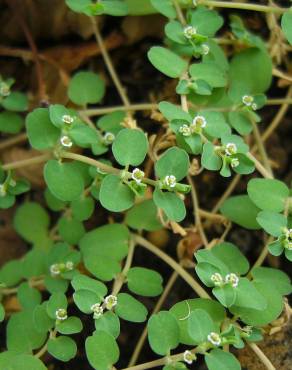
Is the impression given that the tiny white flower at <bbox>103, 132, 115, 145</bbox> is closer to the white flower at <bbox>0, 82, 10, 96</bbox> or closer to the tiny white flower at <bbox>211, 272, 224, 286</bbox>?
the white flower at <bbox>0, 82, 10, 96</bbox>

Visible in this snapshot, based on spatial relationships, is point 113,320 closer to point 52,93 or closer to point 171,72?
point 171,72

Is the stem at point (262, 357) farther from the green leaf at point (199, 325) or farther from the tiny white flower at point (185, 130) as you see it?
the tiny white flower at point (185, 130)

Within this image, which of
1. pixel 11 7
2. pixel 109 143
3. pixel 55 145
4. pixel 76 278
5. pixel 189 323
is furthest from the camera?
pixel 11 7

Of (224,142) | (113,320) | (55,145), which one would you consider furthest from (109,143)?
(113,320)

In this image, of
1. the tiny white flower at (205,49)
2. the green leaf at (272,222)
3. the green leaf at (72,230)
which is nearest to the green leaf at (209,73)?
the tiny white flower at (205,49)

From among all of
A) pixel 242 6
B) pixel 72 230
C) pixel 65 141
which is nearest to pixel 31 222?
pixel 72 230

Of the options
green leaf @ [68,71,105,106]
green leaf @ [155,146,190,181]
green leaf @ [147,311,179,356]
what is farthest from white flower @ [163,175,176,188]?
green leaf @ [68,71,105,106]
